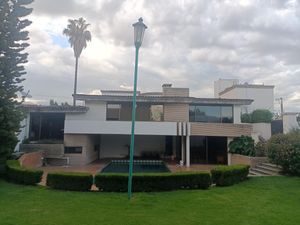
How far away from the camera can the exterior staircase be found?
15.7 meters

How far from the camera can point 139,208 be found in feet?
26.5

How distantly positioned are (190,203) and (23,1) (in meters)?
13.2

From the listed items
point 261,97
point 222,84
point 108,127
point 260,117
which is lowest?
point 108,127

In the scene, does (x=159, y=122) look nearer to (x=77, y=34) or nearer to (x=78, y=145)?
(x=78, y=145)

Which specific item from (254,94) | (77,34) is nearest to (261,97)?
(254,94)

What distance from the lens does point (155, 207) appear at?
8273 mm

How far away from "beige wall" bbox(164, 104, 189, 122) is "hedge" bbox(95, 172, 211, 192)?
41.1 ft

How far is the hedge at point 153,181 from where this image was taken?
1079 centimetres

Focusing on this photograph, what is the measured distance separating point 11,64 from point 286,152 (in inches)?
590

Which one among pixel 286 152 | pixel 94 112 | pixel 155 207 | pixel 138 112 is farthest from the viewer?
pixel 138 112

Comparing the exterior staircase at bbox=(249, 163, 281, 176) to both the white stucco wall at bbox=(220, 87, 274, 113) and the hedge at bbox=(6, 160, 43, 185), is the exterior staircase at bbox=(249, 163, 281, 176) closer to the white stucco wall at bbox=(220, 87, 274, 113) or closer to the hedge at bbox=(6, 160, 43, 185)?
the hedge at bbox=(6, 160, 43, 185)

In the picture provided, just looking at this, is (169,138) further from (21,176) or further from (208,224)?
(208,224)

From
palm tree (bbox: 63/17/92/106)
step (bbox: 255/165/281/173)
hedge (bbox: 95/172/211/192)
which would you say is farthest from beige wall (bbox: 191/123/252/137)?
palm tree (bbox: 63/17/92/106)

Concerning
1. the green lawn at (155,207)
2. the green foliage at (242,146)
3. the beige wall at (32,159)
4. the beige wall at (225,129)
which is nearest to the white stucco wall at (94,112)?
the beige wall at (32,159)
